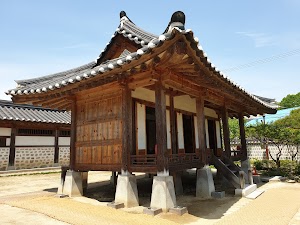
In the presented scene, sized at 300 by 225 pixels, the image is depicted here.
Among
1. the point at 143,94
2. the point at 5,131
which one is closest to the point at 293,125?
the point at 143,94

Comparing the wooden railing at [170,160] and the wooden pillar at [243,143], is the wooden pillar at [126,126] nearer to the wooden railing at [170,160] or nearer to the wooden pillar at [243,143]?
the wooden railing at [170,160]

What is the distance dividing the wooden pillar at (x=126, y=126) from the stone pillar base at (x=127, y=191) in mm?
320

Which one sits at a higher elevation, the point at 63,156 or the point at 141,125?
the point at 141,125

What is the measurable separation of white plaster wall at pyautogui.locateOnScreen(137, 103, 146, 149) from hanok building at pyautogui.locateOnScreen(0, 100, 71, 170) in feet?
44.4

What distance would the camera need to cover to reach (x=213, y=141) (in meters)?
14.5

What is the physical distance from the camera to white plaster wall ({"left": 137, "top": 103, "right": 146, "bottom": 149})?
859cm

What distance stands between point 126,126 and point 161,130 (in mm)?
1312

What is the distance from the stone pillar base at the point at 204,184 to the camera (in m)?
8.52

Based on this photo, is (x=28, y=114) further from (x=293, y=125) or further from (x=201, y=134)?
(x=293, y=125)

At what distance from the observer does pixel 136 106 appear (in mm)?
8695

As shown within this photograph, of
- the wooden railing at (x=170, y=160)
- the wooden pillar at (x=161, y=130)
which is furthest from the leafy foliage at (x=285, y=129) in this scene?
the wooden pillar at (x=161, y=130)

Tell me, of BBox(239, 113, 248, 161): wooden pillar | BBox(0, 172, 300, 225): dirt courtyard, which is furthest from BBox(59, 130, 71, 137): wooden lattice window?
BBox(239, 113, 248, 161): wooden pillar

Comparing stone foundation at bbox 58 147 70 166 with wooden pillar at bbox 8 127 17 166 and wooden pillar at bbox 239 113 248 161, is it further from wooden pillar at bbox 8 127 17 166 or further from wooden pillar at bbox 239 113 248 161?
wooden pillar at bbox 239 113 248 161

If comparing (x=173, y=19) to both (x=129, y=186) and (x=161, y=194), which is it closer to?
(x=161, y=194)
